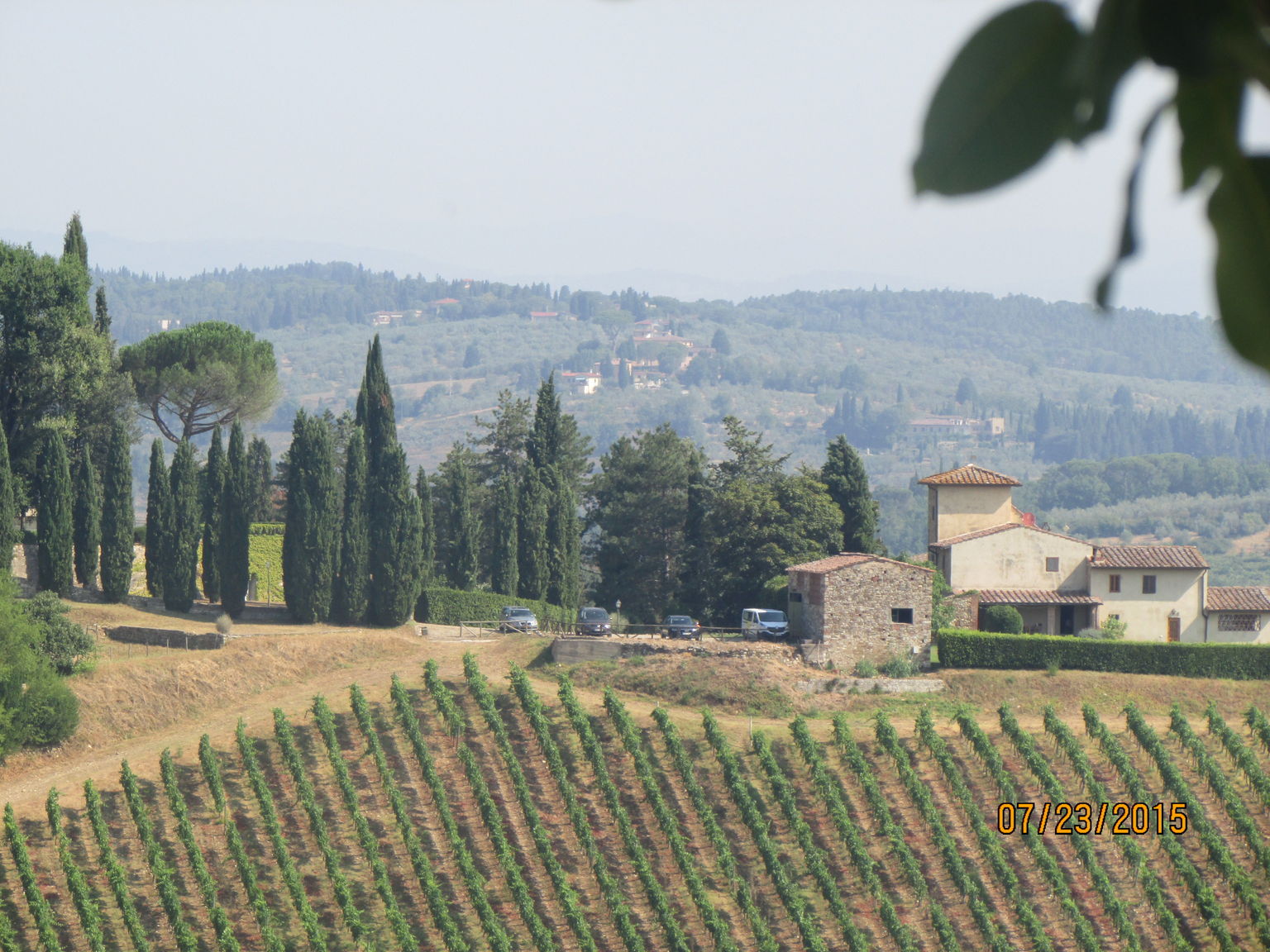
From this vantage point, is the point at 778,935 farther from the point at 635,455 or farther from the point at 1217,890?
the point at 635,455

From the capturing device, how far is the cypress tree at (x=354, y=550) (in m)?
35.5

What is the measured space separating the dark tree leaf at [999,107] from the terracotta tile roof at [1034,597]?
34.0 meters

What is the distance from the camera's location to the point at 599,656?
31.1 m

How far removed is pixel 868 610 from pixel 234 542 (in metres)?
16.6

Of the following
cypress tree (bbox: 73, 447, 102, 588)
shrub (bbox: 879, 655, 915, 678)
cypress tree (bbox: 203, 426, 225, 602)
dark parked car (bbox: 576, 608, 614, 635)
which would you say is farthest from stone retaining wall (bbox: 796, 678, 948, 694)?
cypress tree (bbox: 73, 447, 102, 588)

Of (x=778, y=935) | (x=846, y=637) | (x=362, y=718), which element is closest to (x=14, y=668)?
(x=362, y=718)

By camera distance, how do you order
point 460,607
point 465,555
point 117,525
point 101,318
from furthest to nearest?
point 465,555
point 101,318
point 460,607
point 117,525

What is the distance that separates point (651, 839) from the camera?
950 inches

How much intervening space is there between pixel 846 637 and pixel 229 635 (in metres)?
14.4

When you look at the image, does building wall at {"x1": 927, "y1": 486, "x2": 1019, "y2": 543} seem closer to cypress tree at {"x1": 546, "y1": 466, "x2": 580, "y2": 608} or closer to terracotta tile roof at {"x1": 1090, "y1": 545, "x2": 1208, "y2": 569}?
terracotta tile roof at {"x1": 1090, "y1": 545, "x2": 1208, "y2": 569}

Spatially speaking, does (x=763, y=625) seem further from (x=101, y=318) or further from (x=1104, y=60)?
(x=1104, y=60)

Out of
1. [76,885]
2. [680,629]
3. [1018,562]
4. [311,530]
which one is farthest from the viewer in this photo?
[311,530]

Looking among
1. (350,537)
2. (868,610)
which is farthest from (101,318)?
(868,610)

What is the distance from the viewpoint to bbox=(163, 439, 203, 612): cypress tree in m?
35.3
